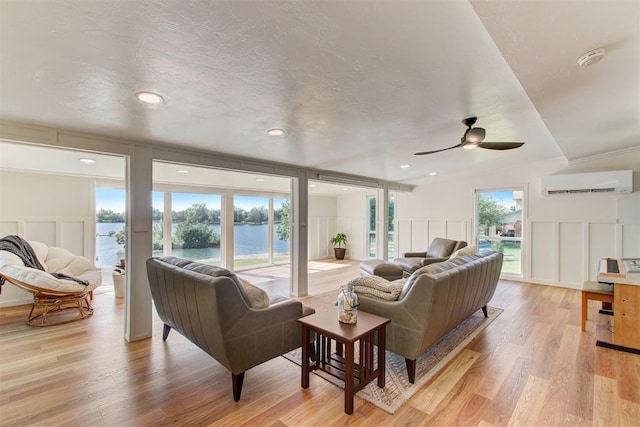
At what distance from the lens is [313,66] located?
166 centimetres

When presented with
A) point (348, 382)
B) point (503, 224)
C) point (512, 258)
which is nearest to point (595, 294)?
point (512, 258)

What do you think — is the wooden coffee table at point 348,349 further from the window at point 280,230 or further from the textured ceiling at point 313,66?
the window at point 280,230

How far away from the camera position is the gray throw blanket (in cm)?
350

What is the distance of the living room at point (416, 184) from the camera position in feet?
6.84

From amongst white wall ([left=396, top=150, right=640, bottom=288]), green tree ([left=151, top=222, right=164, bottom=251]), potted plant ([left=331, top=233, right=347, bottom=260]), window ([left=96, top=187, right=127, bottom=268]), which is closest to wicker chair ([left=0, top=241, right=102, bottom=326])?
window ([left=96, top=187, right=127, bottom=268])

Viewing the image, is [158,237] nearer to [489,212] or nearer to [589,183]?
[489,212]

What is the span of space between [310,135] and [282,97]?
97cm

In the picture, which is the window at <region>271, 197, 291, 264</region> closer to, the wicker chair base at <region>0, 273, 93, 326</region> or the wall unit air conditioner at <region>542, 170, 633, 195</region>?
the wicker chair base at <region>0, 273, 93, 326</region>

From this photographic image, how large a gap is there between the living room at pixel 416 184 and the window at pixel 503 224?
19 centimetres

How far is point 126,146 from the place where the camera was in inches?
116

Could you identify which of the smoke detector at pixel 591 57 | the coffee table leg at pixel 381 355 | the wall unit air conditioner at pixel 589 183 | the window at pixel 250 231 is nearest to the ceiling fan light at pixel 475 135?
the smoke detector at pixel 591 57

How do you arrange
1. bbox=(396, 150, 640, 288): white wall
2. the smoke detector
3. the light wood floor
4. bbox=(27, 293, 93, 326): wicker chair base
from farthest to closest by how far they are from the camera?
1. bbox=(396, 150, 640, 288): white wall
2. bbox=(27, 293, 93, 326): wicker chair base
3. the light wood floor
4. the smoke detector

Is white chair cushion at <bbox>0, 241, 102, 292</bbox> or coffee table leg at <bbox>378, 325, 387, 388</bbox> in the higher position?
white chair cushion at <bbox>0, 241, 102, 292</bbox>

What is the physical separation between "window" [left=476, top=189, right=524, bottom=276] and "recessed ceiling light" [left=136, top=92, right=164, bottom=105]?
6505 millimetres
